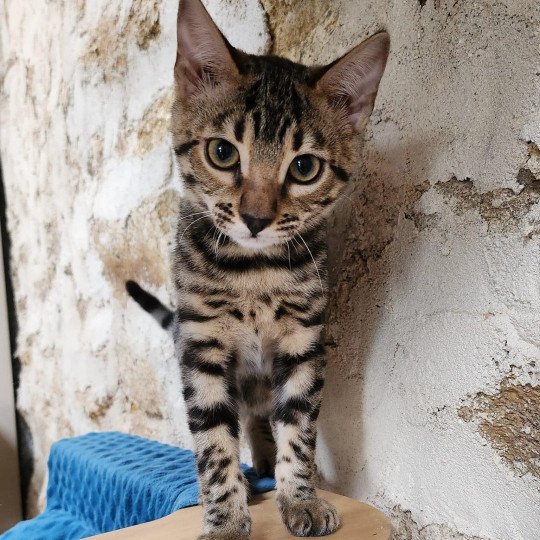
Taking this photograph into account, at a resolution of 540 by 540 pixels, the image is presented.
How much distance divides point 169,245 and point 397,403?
2.28 ft

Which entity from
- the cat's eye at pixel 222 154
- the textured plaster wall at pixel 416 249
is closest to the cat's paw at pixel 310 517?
the textured plaster wall at pixel 416 249

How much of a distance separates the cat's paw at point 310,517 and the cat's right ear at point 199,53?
2.05ft

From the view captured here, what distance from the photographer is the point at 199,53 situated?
2.87ft

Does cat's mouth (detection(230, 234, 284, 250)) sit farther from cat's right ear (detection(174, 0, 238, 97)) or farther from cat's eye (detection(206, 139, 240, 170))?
cat's right ear (detection(174, 0, 238, 97))

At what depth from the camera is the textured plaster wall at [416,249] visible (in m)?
0.73

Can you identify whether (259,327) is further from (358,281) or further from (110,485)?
(110,485)

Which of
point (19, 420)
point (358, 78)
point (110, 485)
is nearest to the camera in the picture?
point (358, 78)

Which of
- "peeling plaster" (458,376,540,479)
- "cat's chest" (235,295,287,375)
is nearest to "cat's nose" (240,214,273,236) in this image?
"cat's chest" (235,295,287,375)

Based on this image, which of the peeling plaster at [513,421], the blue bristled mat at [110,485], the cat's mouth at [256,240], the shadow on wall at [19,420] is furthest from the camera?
the shadow on wall at [19,420]

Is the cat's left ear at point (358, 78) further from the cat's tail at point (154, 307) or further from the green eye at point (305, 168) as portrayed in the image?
the cat's tail at point (154, 307)

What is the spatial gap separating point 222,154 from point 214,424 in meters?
0.40

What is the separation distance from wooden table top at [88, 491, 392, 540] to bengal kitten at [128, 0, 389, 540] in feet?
0.09

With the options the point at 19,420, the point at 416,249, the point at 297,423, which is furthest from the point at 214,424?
the point at 19,420


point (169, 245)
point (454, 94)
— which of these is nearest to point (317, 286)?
point (454, 94)
